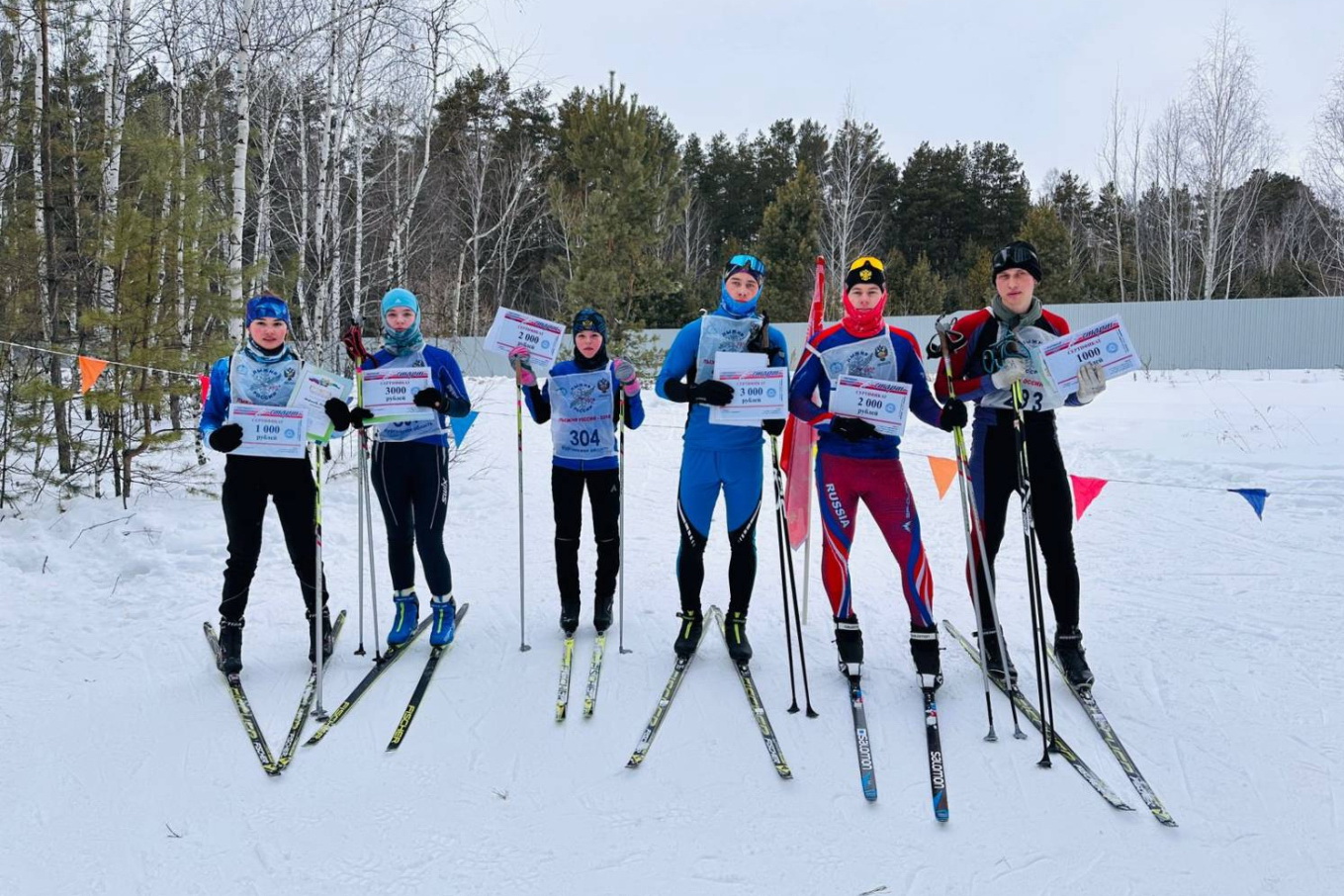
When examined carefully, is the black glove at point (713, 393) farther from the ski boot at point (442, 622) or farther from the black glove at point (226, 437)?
the black glove at point (226, 437)

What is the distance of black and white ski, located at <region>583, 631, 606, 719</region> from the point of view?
12.8ft

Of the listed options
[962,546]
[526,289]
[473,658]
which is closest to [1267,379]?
[962,546]

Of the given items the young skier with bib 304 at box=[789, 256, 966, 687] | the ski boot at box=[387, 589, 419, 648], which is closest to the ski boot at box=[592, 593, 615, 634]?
the ski boot at box=[387, 589, 419, 648]

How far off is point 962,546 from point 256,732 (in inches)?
217

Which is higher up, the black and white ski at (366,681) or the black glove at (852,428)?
the black glove at (852,428)

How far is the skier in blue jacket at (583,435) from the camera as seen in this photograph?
15.3 feet

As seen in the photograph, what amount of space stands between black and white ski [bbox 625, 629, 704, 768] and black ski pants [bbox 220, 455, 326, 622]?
1939mm

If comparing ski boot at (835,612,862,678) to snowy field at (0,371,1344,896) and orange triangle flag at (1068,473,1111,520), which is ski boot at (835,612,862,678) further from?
orange triangle flag at (1068,473,1111,520)

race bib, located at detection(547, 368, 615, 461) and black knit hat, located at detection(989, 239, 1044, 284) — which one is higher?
black knit hat, located at detection(989, 239, 1044, 284)

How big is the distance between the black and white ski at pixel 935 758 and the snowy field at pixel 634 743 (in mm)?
51

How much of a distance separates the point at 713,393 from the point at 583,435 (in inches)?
37.8

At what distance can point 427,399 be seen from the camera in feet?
14.1

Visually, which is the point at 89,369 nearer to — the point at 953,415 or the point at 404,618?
the point at 404,618

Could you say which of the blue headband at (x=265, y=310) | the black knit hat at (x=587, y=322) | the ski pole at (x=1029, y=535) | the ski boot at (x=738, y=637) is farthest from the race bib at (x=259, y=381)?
the ski pole at (x=1029, y=535)
